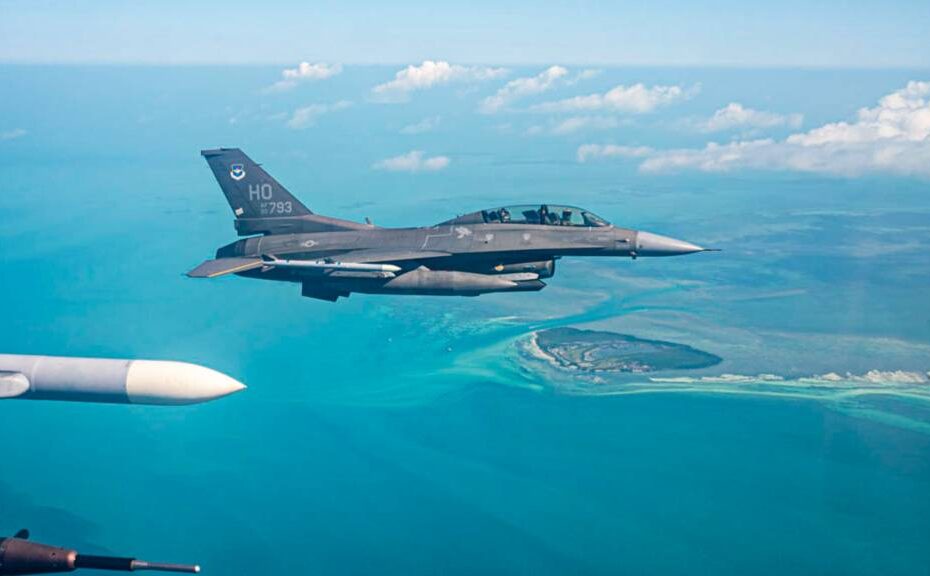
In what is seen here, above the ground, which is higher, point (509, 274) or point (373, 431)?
point (509, 274)

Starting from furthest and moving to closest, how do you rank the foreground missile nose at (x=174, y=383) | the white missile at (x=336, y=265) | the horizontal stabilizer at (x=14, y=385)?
the white missile at (x=336, y=265), the horizontal stabilizer at (x=14, y=385), the foreground missile nose at (x=174, y=383)

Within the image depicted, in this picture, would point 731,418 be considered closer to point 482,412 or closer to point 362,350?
point 482,412

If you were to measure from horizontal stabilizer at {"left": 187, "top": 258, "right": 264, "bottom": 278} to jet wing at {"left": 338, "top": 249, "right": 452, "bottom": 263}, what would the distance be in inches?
228

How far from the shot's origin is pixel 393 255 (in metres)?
47.5

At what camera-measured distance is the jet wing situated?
47125 mm

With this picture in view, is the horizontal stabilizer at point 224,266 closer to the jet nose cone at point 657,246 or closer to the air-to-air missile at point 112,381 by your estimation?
the air-to-air missile at point 112,381

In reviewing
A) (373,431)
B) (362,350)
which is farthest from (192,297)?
(373,431)

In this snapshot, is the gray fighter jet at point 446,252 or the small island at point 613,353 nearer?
the gray fighter jet at point 446,252

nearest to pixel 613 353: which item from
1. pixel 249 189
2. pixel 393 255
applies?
pixel 249 189

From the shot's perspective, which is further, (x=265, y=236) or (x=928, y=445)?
(x=928, y=445)

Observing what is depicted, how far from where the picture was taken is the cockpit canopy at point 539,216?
160 feet

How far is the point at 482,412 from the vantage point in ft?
516

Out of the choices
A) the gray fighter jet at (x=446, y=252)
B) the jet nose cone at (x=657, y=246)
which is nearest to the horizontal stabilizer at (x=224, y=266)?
the gray fighter jet at (x=446, y=252)

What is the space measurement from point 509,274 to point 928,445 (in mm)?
134928
